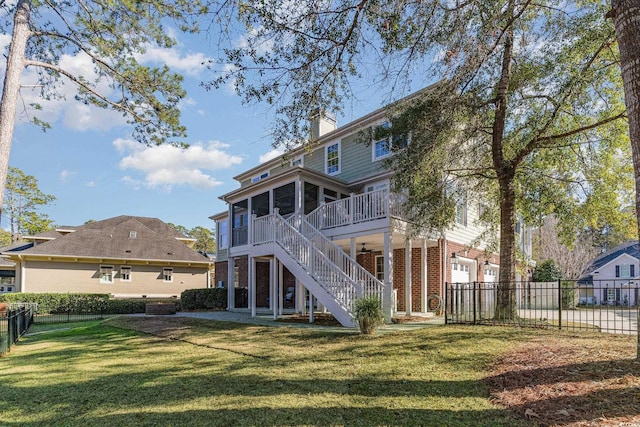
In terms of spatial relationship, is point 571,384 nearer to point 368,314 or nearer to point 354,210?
point 368,314

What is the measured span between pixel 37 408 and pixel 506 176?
10894 millimetres

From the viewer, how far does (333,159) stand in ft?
58.6

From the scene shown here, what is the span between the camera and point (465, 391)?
15.7ft

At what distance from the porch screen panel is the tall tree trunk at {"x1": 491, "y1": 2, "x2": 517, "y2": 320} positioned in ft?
26.0

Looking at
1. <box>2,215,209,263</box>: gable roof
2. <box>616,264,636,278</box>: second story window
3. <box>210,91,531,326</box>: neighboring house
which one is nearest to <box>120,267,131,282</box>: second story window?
<box>2,215,209,263</box>: gable roof

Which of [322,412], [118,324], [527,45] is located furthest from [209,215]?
[322,412]

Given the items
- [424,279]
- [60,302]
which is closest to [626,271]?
[424,279]

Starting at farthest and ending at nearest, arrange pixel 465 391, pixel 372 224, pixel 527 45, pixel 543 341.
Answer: pixel 372 224 → pixel 527 45 → pixel 543 341 → pixel 465 391

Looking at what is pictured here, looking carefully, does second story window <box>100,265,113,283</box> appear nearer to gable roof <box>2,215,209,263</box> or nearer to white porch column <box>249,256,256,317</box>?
Answer: gable roof <box>2,215,209,263</box>

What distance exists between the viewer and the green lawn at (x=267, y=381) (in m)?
4.32

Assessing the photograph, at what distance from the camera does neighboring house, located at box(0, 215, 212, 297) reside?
24031 millimetres

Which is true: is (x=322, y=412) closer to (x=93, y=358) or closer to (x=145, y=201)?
(x=93, y=358)

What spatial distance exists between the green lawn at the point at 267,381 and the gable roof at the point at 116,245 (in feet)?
57.6

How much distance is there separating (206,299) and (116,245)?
1161 centimetres
